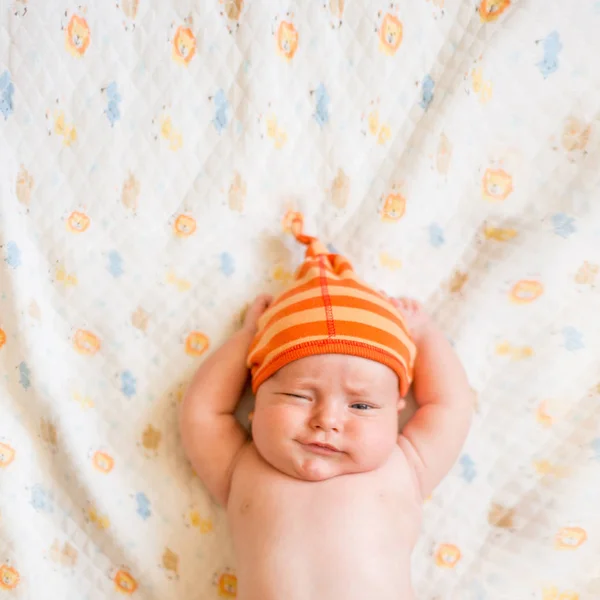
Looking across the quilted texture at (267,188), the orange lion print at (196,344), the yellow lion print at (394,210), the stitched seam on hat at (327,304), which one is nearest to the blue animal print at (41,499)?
the quilted texture at (267,188)

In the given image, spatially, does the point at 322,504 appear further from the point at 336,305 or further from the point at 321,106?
the point at 321,106

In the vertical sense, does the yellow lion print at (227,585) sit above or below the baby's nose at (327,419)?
below

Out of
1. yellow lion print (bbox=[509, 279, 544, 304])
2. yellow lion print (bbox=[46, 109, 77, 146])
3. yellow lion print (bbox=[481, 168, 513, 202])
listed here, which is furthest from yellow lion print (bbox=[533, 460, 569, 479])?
yellow lion print (bbox=[46, 109, 77, 146])

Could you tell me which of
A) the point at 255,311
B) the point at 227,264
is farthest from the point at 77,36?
the point at 255,311

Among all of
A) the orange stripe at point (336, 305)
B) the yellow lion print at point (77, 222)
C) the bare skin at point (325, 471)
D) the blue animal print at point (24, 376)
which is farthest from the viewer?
the yellow lion print at point (77, 222)

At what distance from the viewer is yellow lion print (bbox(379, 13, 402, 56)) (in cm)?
142

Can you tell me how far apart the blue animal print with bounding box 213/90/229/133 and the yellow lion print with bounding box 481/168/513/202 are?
0.55 meters

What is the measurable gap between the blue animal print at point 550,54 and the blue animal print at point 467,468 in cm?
78

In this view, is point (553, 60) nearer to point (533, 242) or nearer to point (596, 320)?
point (533, 242)

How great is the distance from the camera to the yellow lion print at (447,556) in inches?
49.9

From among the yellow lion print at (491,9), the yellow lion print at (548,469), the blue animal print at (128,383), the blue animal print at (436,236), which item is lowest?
the blue animal print at (128,383)

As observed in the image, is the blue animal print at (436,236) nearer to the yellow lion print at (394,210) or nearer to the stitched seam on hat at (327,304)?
the yellow lion print at (394,210)

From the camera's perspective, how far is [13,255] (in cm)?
139

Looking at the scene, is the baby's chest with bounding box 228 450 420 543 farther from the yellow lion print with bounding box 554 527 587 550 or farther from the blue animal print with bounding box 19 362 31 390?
the blue animal print with bounding box 19 362 31 390
